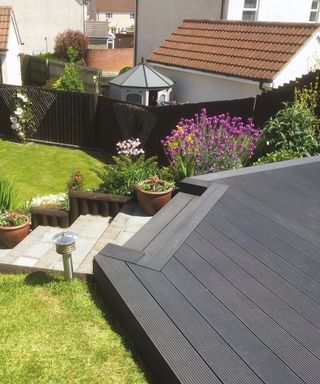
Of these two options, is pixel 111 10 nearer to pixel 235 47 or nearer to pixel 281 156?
pixel 235 47

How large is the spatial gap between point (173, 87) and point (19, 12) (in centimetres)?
2057

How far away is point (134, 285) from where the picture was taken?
12.7 ft

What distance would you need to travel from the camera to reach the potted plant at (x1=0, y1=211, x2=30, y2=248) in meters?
6.32

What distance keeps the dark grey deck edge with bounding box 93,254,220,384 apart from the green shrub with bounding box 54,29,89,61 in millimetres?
29755

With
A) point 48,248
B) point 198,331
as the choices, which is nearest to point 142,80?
point 48,248

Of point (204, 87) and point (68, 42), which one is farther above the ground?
point (68, 42)

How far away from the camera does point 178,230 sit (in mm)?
4867

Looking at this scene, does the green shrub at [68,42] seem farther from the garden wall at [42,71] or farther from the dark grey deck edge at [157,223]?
the dark grey deck edge at [157,223]

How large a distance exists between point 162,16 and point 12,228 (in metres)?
14.8

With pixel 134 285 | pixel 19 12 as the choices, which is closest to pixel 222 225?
pixel 134 285

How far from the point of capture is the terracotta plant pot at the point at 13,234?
20.7ft

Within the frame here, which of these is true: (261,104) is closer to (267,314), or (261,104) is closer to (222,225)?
(222,225)

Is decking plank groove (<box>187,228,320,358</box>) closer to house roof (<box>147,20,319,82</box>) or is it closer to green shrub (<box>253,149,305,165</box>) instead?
green shrub (<box>253,149,305,165</box>)

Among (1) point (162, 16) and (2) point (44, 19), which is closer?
(1) point (162, 16)
